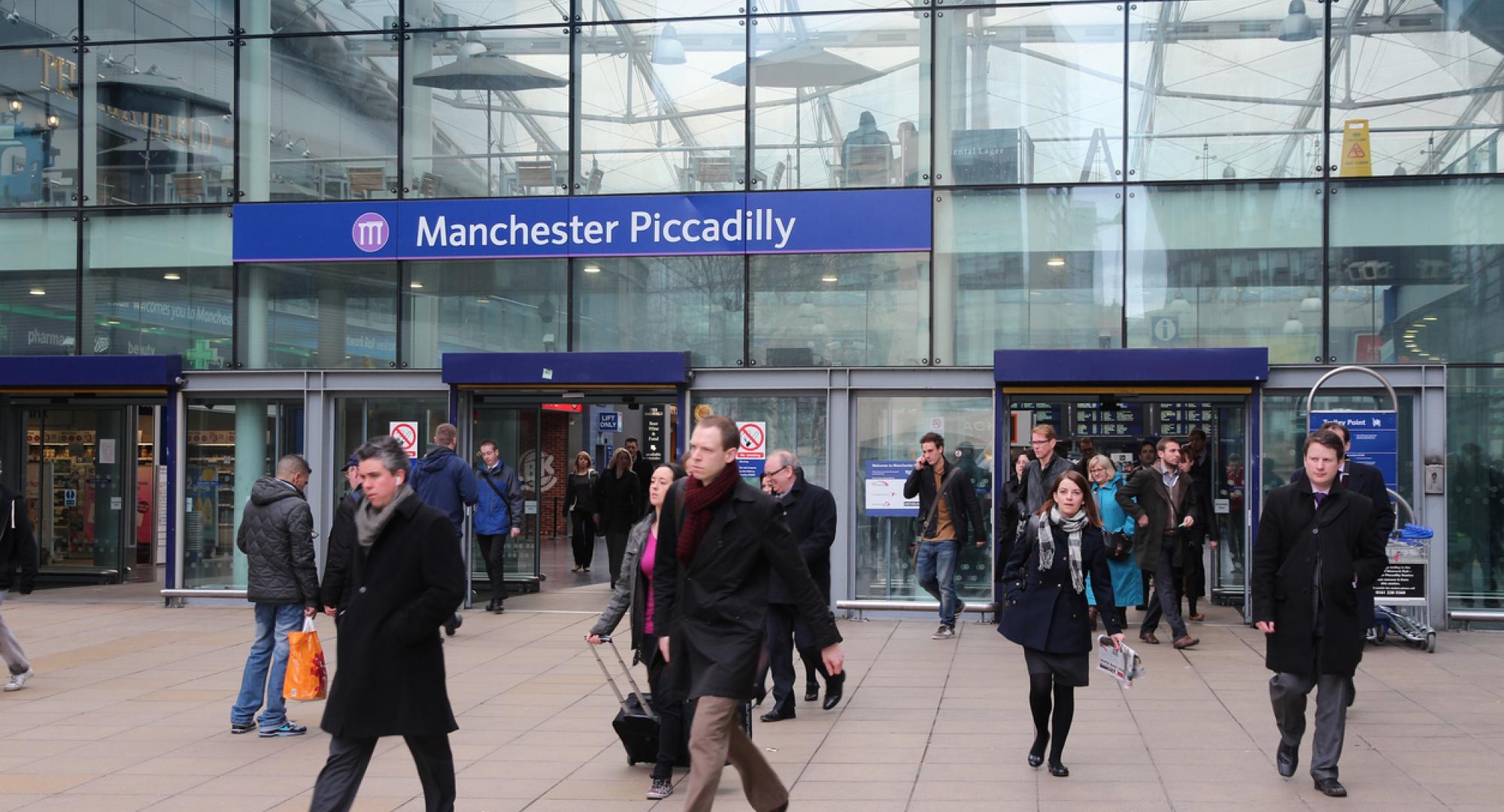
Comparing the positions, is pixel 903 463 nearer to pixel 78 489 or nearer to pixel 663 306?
pixel 663 306

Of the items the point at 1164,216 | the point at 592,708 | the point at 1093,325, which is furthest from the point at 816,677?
the point at 1164,216

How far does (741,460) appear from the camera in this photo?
14180 millimetres

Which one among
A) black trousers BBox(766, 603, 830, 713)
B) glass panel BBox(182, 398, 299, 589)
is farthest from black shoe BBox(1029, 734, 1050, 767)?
glass panel BBox(182, 398, 299, 589)

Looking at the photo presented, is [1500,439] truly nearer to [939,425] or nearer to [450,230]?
[939,425]

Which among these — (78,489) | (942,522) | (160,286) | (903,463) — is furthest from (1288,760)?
(78,489)

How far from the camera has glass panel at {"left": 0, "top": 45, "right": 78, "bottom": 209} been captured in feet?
52.6

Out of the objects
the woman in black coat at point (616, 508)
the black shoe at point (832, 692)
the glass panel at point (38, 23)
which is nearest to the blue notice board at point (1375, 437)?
the black shoe at point (832, 692)

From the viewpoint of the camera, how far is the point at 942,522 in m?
12.3

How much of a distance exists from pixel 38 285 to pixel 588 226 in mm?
6245

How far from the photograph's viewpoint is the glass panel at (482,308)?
14844mm

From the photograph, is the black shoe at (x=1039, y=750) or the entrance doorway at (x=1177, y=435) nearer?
the black shoe at (x=1039, y=750)

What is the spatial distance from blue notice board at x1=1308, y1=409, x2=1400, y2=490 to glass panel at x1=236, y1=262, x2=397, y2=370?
9.04m

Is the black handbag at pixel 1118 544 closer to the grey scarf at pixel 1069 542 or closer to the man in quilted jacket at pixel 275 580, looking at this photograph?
the grey scarf at pixel 1069 542

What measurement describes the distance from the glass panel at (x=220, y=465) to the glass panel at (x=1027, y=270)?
7156 millimetres
